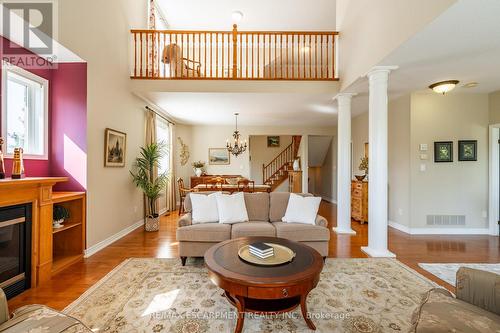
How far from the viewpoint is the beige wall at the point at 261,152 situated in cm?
1012

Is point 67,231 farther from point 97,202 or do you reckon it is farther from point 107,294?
point 107,294

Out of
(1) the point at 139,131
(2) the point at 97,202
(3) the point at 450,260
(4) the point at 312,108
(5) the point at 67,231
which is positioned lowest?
(3) the point at 450,260

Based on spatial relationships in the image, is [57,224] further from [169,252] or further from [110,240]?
[169,252]

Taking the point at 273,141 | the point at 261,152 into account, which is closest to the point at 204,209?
the point at 261,152

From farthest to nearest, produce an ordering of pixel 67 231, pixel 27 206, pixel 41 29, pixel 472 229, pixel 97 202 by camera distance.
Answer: pixel 472 229
pixel 97 202
pixel 67 231
pixel 41 29
pixel 27 206

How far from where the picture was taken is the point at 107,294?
7.38 feet

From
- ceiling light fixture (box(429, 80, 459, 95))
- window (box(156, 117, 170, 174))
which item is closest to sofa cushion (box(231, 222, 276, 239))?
ceiling light fixture (box(429, 80, 459, 95))

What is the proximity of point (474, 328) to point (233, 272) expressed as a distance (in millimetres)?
1383

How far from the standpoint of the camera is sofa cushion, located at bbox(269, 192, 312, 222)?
3.47 m

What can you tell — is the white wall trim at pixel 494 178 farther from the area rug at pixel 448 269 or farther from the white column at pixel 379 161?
the white column at pixel 379 161

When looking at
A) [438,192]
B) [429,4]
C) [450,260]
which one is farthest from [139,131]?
[438,192]

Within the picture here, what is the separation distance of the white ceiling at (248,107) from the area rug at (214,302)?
325 centimetres

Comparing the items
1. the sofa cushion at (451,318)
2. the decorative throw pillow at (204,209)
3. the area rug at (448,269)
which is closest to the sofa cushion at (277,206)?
the decorative throw pillow at (204,209)

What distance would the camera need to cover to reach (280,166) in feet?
32.6
